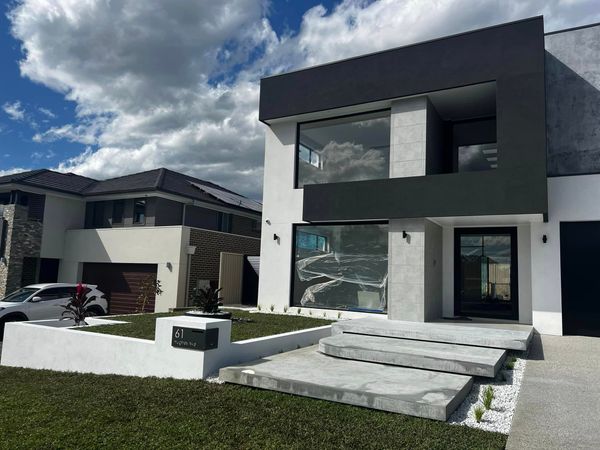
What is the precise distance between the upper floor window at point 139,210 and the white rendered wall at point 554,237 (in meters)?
17.2

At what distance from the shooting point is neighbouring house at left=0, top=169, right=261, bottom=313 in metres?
19.0

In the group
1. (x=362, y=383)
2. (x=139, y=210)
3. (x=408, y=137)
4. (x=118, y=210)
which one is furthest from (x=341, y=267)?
(x=118, y=210)

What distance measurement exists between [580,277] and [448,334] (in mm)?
4620

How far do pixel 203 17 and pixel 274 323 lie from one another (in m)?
8.72

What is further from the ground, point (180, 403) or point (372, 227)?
point (372, 227)

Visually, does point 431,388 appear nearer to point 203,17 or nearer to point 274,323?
point 274,323

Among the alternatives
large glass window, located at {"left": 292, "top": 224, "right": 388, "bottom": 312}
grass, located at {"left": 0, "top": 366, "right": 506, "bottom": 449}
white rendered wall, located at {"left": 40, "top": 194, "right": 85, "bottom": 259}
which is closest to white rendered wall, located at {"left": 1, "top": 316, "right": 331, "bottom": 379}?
grass, located at {"left": 0, "top": 366, "right": 506, "bottom": 449}

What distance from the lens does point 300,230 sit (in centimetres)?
1456

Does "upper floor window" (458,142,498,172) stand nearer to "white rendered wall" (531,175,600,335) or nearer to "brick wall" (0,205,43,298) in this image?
"white rendered wall" (531,175,600,335)

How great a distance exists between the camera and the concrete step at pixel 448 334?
25.9ft

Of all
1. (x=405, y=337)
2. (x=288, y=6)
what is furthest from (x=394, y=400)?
(x=288, y=6)

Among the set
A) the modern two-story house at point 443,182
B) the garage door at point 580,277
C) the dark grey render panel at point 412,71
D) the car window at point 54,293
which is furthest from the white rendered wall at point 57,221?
the garage door at point 580,277

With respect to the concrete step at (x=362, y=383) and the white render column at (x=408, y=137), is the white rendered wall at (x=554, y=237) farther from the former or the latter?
the concrete step at (x=362, y=383)

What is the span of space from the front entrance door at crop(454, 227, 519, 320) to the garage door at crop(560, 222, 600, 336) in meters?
1.50
